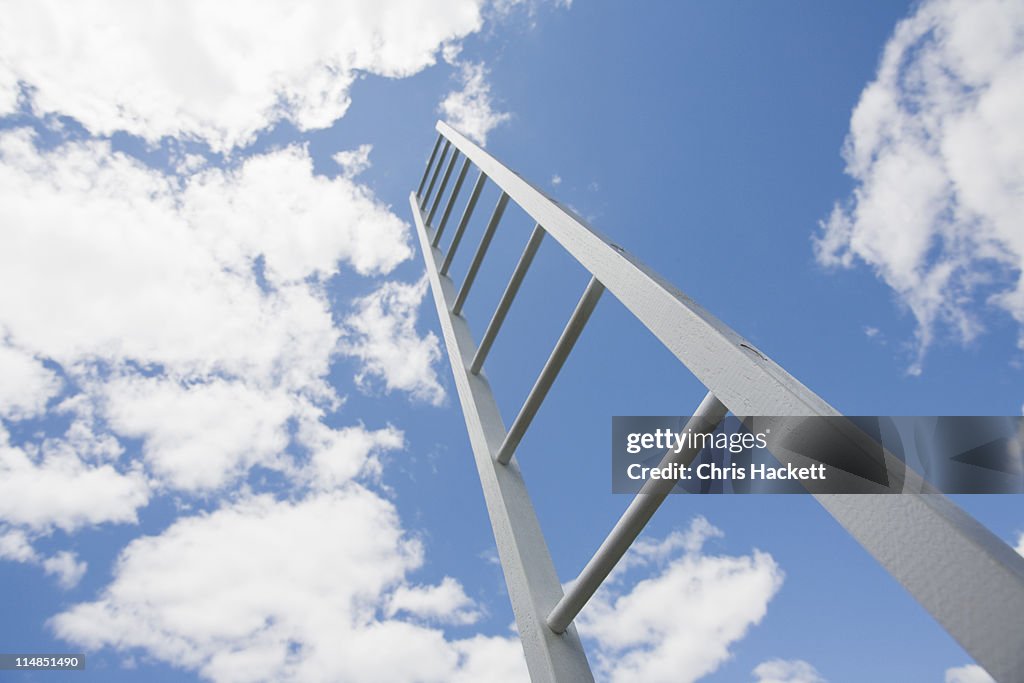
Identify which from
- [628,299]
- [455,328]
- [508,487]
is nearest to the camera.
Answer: [628,299]

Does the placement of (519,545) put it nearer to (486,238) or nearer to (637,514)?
(637,514)

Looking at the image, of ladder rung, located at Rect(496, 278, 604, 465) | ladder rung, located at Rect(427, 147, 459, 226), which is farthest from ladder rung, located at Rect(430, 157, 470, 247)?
ladder rung, located at Rect(496, 278, 604, 465)

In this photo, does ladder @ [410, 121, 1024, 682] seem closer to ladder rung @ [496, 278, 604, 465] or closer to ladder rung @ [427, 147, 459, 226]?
ladder rung @ [496, 278, 604, 465]

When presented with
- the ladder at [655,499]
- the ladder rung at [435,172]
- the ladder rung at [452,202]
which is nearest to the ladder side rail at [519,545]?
the ladder at [655,499]

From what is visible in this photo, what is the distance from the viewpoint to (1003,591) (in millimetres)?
546

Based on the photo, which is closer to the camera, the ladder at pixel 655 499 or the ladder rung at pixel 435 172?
the ladder at pixel 655 499

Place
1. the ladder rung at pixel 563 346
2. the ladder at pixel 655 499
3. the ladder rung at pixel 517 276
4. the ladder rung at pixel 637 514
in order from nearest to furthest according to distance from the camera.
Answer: the ladder at pixel 655 499, the ladder rung at pixel 637 514, the ladder rung at pixel 563 346, the ladder rung at pixel 517 276

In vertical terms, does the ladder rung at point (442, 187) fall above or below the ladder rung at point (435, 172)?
below

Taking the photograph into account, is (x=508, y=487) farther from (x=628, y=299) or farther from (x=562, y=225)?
(x=562, y=225)

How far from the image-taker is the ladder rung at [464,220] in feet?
8.56

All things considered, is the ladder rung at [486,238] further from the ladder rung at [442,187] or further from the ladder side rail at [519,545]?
the ladder rung at [442,187]

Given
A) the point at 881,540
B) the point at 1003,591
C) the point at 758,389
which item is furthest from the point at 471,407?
the point at 1003,591

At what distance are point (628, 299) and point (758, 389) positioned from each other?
1.41ft

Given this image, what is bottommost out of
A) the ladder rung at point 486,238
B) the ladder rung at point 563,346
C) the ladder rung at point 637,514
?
the ladder rung at point 637,514
